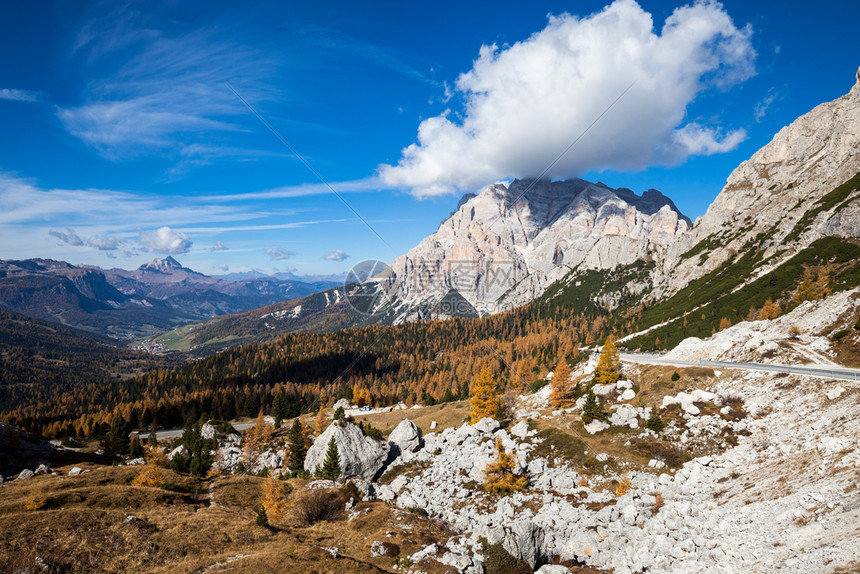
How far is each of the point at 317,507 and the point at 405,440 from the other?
29.2m

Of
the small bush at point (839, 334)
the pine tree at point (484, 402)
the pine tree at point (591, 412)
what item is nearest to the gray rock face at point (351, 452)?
the pine tree at point (484, 402)

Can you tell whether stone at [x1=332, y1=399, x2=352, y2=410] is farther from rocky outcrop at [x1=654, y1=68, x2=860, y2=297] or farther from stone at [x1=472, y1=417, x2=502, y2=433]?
rocky outcrop at [x1=654, y1=68, x2=860, y2=297]

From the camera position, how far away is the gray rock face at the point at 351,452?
67312mm

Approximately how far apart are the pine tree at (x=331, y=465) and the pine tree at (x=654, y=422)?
5276 centimetres

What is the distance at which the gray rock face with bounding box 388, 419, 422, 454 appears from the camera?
250 feet

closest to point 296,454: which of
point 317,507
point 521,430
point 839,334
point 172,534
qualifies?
point 317,507

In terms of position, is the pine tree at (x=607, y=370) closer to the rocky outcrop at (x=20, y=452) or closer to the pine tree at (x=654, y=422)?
the pine tree at (x=654, y=422)

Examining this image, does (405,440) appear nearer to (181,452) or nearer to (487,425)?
(487,425)

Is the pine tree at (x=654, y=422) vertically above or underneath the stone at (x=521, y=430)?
above

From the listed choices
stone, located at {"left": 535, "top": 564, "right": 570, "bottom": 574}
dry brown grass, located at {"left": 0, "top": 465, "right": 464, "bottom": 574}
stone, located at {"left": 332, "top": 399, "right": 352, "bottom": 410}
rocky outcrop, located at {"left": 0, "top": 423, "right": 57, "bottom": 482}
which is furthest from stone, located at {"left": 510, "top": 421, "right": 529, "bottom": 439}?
rocky outcrop, located at {"left": 0, "top": 423, "right": 57, "bottom": 482}

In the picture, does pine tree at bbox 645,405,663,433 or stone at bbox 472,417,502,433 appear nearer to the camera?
pine tree at bbox 645,405,663,433

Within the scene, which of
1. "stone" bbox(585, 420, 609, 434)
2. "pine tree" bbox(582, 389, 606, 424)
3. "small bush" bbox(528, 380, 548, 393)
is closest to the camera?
"stone" bbox(585, 420, 609, 434)

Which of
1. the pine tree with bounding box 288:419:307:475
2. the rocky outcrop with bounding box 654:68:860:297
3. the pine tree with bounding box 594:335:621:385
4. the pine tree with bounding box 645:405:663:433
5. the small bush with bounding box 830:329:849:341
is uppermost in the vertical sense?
the rocky outcrop with bounding box 654:68:860:297

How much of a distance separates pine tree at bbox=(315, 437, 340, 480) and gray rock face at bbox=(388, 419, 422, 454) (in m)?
14.7
